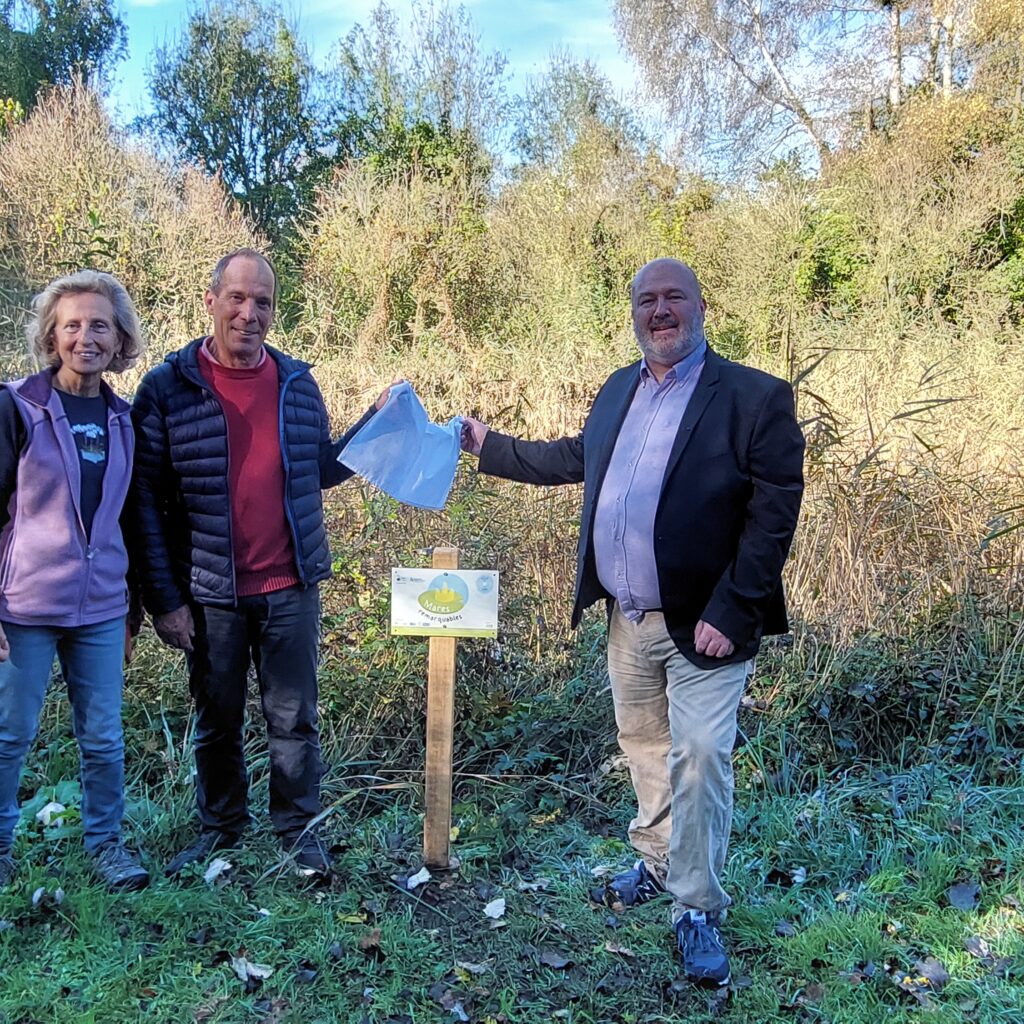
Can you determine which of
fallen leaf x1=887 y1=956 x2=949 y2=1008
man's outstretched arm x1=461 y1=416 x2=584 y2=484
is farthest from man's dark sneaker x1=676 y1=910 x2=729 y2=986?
man's outstretched arm x1=461 y1=416 x2=584 y2=484

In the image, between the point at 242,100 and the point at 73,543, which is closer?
the point at 73,543

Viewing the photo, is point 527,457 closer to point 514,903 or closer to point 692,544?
point 692,544

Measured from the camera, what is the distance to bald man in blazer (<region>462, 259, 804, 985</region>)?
9.15ft

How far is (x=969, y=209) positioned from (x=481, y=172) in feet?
30.9

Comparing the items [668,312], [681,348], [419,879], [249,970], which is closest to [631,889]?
[419,879]

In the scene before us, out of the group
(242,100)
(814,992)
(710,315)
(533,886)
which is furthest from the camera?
(242,100)

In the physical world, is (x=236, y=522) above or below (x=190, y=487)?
below

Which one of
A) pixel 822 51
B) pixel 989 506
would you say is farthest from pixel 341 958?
pixel 822 51

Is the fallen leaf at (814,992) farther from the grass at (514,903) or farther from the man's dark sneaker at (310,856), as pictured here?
the man's dark sneaker at (310,856)

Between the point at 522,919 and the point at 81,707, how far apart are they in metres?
1.73

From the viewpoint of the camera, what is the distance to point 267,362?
130 inches

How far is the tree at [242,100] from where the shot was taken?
83.6ft

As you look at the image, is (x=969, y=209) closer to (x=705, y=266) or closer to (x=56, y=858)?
(x=705, y=266)

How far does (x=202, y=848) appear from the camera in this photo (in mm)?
3432
